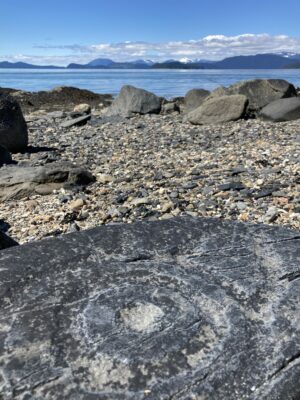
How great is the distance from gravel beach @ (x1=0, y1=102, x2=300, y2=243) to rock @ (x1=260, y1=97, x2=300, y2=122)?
13.3 inches

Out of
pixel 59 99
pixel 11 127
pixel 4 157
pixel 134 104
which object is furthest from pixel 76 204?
pixel 59 99

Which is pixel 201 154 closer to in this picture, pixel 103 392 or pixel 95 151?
pixel 95 151

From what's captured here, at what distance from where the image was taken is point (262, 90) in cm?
1456

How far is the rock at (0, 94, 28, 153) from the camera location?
10172 millimetres

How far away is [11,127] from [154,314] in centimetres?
889

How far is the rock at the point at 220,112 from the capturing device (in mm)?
12445

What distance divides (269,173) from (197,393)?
540 centimetres

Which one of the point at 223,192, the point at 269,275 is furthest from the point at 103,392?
the point at 223,192

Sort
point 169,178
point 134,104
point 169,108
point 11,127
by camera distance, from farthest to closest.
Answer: point 169,108, point 134,104, point 11,127, point 169,178

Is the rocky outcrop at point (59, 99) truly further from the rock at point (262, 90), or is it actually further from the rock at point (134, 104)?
the rock at point (262, 90)

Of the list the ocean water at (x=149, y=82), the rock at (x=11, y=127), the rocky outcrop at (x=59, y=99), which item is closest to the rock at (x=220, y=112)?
the rock at (x=11, y=127)

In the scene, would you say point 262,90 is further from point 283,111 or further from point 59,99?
point 59,99

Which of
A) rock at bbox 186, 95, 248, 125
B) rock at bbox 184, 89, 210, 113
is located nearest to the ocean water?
rock at bbox 184, 89, 210, 113

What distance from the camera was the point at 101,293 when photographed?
232cm
